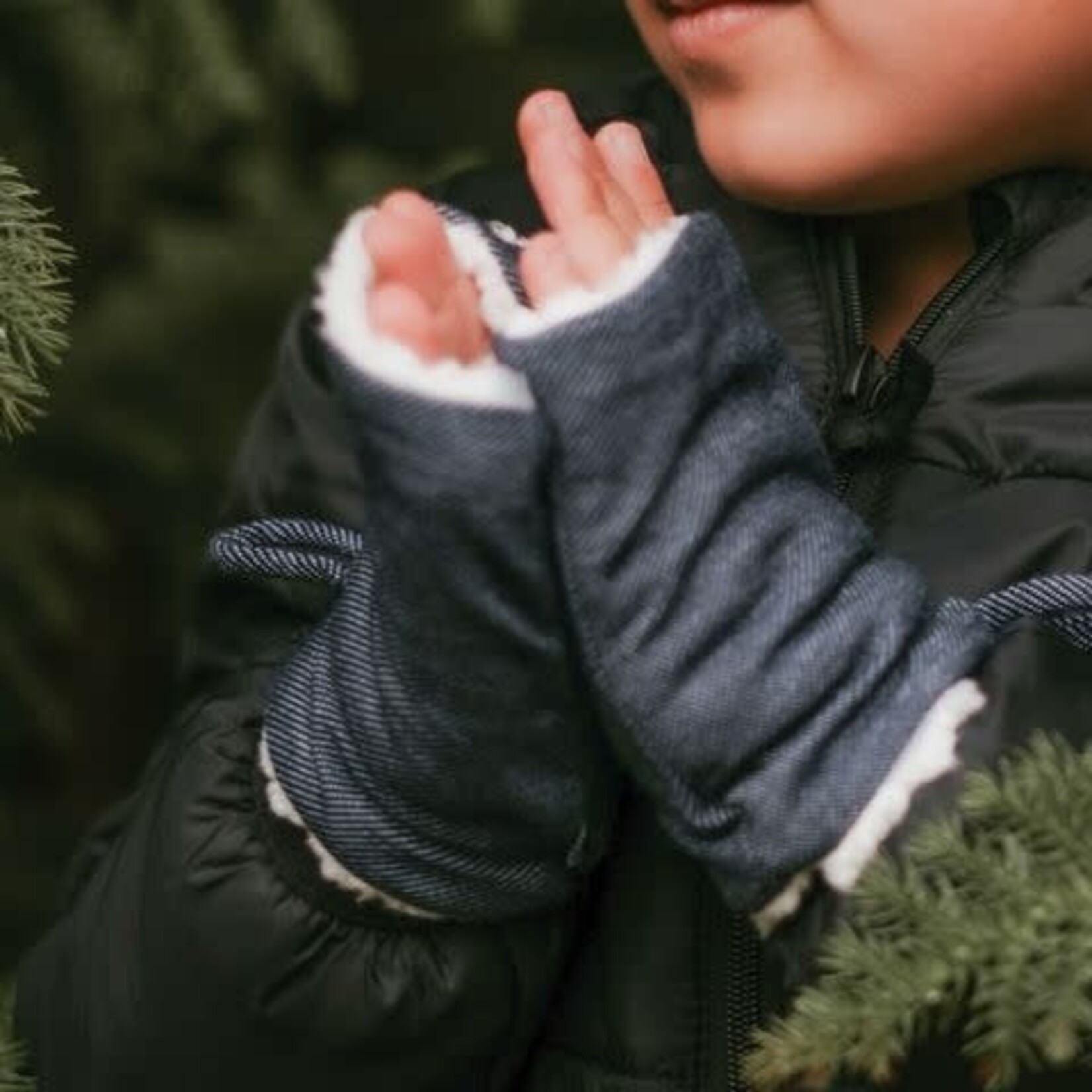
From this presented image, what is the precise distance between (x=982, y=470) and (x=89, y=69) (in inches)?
33.0

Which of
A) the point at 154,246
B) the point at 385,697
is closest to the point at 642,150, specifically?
the point at 385,697

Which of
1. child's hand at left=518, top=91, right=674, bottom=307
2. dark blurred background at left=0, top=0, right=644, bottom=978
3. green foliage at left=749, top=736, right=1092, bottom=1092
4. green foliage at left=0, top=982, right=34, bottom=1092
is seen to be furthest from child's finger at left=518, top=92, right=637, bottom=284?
→ dark blurred background at left=0, top=0, right=644, bottom=978

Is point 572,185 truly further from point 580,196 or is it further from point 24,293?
point 24,293

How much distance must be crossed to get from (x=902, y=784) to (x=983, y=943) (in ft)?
0.65

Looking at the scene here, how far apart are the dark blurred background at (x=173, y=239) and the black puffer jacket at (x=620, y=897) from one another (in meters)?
0.73

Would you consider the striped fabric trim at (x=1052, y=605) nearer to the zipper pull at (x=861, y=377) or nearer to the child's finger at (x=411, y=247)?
the zipper pull at (x=861, y=377)

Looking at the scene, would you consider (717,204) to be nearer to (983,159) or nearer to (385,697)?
(983,159)

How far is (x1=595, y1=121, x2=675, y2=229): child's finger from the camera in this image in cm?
145

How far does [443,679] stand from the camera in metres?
1.32

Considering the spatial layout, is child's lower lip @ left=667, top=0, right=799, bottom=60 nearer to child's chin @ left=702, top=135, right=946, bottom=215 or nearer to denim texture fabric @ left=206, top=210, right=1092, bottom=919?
child's chin @ left=702, top=135, right=946, bottom=215

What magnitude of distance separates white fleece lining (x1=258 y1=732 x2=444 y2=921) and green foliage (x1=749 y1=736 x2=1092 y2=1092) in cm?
33

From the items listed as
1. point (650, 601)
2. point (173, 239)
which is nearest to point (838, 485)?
point (650, 601)

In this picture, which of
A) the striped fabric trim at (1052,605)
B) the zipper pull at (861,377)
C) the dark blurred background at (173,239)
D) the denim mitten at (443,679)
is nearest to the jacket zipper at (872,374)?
the zipper pull at (861,377)

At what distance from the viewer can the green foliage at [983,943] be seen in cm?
106
